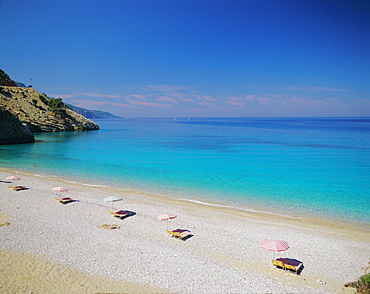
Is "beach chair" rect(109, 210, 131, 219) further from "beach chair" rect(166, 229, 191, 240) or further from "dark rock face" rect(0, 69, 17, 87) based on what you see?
"dark rock face" rect(0, 69, 17, 87)

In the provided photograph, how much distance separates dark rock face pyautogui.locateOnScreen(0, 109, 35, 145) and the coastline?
3944 centimetres

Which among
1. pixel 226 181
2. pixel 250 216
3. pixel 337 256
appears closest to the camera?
pixel 337 256

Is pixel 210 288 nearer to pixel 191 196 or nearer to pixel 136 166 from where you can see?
pixel 191 196

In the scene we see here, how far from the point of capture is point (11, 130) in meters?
53.3

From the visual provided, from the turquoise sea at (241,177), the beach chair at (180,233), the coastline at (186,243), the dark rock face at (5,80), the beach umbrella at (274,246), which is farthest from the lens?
the dark rock face at (5,80)

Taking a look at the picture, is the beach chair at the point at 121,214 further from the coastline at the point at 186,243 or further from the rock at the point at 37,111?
the rock at the point at 37,111

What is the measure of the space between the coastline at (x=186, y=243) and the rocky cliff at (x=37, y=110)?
75210 mm

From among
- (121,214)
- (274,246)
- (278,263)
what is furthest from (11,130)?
(278,263)

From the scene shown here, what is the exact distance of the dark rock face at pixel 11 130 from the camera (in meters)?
51.0

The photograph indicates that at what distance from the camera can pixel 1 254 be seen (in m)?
10.5

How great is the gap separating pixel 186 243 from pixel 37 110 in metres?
95.1

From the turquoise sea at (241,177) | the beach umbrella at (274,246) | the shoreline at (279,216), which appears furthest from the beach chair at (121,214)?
the beach umbrella at (274,246)

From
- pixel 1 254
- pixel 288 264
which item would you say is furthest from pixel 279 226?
pixel 1 254

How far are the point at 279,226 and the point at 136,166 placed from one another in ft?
75.1
